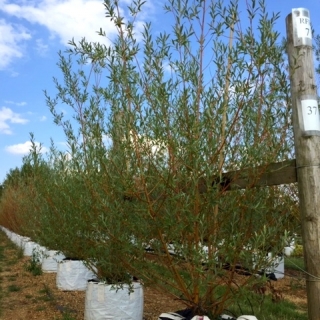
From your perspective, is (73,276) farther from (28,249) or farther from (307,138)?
(28,249)

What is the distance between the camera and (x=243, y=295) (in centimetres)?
345

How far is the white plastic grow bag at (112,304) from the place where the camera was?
558 centimetres

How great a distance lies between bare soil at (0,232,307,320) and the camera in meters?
6.68

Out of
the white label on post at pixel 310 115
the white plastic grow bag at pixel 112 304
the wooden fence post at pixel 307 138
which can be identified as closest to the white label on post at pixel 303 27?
the wooden fence post at pixel 307 138

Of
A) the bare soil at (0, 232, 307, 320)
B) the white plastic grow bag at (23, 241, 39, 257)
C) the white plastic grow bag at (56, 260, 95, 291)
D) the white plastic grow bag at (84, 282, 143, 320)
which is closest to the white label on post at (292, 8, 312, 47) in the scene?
the bare soil at (0, 232, 307, 320)

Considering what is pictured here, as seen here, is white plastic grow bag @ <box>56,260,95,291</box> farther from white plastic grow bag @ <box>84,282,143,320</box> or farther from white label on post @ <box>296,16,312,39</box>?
white label on post @ <box>296,16,312,39</box>

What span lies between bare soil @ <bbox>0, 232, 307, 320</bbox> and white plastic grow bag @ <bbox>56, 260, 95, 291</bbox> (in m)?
0.15

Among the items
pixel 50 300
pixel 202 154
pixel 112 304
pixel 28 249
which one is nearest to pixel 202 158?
pixel 202 154

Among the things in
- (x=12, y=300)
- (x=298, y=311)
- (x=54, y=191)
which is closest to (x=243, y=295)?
(x=298, y=311)

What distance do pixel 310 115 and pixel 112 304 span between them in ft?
11.9

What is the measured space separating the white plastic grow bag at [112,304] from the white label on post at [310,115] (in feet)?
10.8

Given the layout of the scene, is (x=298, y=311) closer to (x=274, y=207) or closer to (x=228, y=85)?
(x=274, y=207)

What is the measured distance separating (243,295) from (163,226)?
82 cm

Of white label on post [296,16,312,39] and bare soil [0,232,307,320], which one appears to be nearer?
white label on post [296,16,312,39]
